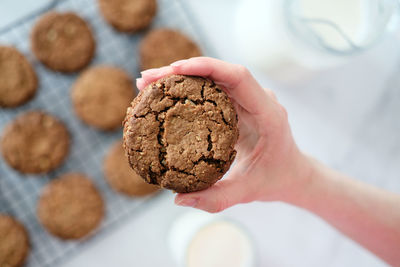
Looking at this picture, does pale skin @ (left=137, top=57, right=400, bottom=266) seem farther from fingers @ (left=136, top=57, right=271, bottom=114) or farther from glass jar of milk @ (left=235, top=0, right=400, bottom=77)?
glass jar of milk @ (left=235, top=0, right=400, bottom=77)

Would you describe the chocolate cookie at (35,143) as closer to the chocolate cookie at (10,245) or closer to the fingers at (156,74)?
the chocolate cookie at (10,245)

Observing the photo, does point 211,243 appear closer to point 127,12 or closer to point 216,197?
point 216,197

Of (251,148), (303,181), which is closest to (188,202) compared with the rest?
(251,148)

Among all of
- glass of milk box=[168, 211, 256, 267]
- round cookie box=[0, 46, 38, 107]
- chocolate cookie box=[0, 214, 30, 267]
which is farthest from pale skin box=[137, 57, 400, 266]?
chocolate cookie box=[0, 214, 30, 267]

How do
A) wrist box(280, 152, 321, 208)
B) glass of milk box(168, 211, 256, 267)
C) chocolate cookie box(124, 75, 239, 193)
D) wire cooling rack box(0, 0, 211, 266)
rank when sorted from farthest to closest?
wire cooling rack box(0, 0, 211, 266) → glass of milk box(168, 211, 256, 267) → wrist box(280, 152, 321, 208) → chocolate cookie box(124, 75, 239, 193)

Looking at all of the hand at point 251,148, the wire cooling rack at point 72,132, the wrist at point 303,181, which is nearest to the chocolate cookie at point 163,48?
the wire cooling rack at point 72,132

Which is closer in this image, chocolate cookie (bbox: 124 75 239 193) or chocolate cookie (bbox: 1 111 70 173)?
chocolate cookie (bbox: 124 75 239 193)

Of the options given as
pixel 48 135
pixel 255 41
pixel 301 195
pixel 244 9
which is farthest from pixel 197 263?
pixel 244 9
